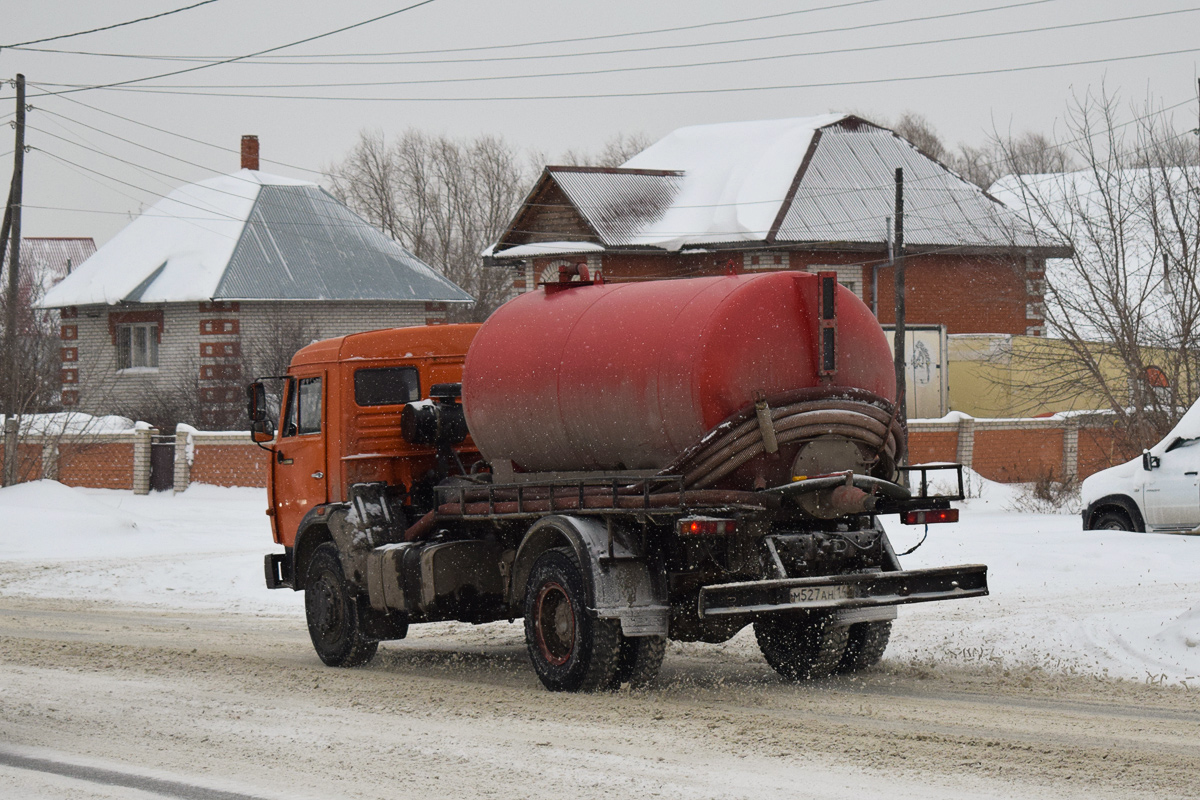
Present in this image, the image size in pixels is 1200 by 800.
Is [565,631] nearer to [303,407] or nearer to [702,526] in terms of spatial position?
[702,526]

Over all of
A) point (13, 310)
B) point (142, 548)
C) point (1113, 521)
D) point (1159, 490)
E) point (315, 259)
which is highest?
point (315, 259)

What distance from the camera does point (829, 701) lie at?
9633 millimetres

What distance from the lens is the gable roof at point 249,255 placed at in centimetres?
4550

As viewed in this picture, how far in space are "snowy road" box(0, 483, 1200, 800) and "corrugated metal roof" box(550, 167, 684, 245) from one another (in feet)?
87.0

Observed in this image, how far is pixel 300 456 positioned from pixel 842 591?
5394 mm

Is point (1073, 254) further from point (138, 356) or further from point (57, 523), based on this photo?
point (138, 356)

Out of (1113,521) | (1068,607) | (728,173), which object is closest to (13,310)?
(728,173)

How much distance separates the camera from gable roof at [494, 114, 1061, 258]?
→ 4212cm

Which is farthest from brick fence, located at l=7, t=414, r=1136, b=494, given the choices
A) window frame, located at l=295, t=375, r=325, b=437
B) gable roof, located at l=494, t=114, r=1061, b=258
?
window frame, located at l=295, t=375, r=325, b=437

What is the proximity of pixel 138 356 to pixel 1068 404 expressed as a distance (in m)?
28.4

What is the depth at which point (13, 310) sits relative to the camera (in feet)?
105

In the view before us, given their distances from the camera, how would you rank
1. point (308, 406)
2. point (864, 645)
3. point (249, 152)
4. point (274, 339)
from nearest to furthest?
point (864, 645), point (308, 406), point (274, 339), point (249, 152)

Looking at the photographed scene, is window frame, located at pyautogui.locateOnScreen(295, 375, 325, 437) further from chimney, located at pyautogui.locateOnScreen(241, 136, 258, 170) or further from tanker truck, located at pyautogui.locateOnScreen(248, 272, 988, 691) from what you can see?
chimney, located at pyautogui.locateOnScreen(241, 136, 258, 170)

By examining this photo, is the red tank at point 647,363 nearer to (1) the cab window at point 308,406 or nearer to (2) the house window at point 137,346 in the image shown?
(1) the cab window at point 308,406
